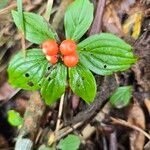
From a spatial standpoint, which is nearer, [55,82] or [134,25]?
[55,82]

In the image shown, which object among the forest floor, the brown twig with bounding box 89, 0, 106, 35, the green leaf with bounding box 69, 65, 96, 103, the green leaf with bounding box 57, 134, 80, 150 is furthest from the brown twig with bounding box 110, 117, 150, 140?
the brown twig with bounding box 89, 0, 106, 35

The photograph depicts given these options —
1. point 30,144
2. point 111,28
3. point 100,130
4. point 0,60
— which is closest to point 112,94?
point 100,130

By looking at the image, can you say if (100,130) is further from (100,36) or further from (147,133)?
(100,36)

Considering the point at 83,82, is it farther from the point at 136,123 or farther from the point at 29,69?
the point at 136,123

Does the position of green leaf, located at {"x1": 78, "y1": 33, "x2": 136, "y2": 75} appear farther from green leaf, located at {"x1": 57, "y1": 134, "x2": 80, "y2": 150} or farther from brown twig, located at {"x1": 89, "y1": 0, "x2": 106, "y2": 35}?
green leaf, located at {"x1": 57, "y1": 134, "x2": 80, "y2": 150}

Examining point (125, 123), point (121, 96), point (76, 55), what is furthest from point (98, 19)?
point (125, 123)

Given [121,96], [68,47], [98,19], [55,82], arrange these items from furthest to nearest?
[121,96] < [98,19] < [55,82] < [68,47]

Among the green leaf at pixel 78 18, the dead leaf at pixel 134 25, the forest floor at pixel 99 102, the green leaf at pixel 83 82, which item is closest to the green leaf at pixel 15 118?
the forest floor at pixel 99 102
